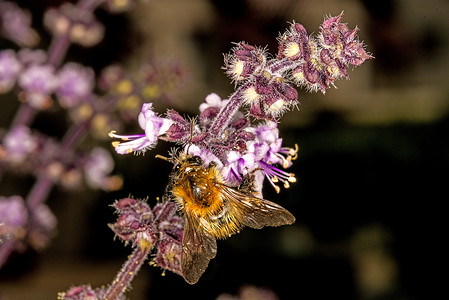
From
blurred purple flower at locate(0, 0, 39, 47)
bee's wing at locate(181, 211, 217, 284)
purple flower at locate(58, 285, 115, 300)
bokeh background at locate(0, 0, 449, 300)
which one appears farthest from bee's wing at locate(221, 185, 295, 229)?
blurred purple flower at locate(0, 0, 39, 47)

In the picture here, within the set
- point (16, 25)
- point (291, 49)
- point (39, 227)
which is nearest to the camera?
point (291, 49)

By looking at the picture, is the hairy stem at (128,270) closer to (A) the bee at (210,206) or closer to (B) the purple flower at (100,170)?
(A) the bee at (210,206)

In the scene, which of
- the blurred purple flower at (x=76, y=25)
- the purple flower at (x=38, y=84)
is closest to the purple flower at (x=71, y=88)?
the purple flower at (x=38, y=84)

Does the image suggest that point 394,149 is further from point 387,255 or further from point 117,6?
point 117,6

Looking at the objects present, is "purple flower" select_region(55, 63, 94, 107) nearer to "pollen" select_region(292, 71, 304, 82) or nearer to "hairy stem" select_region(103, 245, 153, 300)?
"hairy stem" select_region(103, 245, 153, 300)

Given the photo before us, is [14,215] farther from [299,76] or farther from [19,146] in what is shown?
[299,76]

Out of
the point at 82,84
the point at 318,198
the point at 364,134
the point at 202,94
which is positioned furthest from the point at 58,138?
the point at 364,134

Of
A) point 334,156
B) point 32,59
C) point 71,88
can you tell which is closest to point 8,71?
point 32,59
